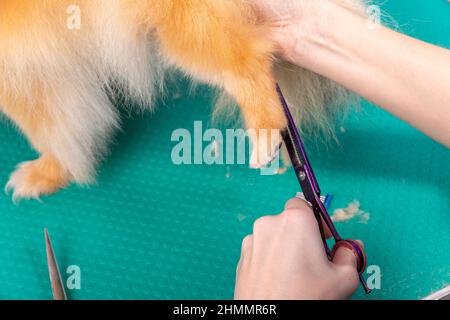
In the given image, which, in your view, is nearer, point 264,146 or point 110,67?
point 264,146

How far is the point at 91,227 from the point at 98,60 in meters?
0.40

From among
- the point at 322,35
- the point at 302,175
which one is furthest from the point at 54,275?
the point at 322,35

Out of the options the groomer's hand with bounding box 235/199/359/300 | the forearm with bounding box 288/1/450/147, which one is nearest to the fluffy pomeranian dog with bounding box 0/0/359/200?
the forearm with bounding box 288/1/450/147

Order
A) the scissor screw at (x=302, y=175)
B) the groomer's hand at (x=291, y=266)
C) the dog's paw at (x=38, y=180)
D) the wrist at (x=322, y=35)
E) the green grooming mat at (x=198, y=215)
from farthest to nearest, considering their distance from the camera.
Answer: the dog's paw at (x=38, y=180) → the green grooming mat at (x=198, y=215) → the wrist at (x=322, y=35) → the scissor screw at (x=302, y=175) → the groomer's hand at (x=291, y=266)

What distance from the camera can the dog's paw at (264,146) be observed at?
0.85 m

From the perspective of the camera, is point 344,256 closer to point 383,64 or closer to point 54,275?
point 383,64

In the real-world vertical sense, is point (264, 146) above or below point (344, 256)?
above

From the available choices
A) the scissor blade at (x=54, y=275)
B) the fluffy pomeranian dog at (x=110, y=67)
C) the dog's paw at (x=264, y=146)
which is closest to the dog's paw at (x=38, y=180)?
the fluffy pomeranian dog at (x=110, y=67)

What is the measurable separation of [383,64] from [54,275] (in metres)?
0.82

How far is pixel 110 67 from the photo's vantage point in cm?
100

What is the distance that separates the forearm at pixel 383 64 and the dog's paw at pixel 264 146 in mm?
203

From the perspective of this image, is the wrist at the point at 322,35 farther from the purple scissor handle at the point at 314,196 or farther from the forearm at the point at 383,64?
the purple scissor handle at the point at 314,196

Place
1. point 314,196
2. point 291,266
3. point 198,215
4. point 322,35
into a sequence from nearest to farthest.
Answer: point 291,266, point 314,196, point 322,35, point 198,215
